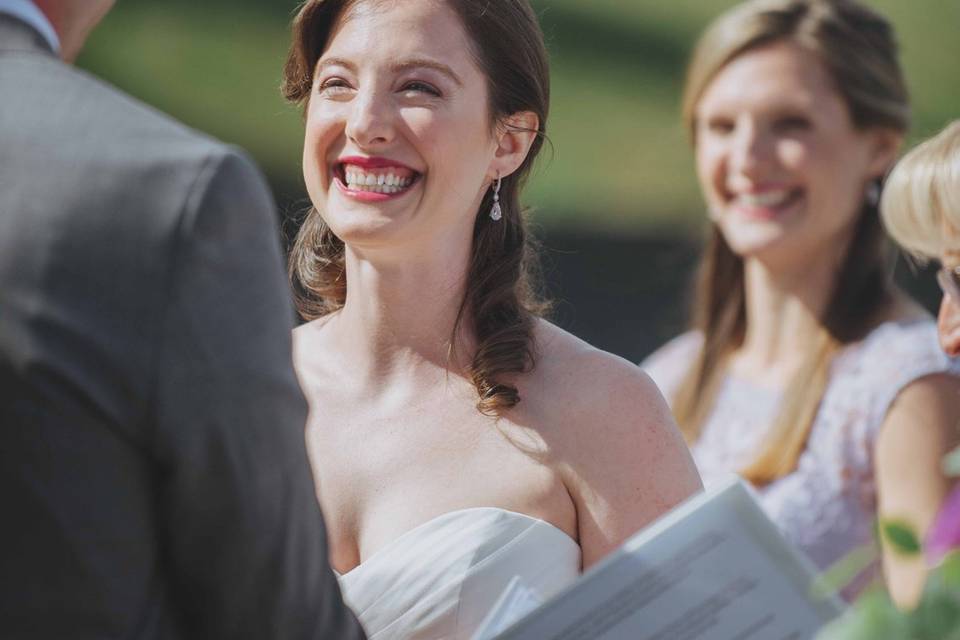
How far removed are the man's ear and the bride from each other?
73.3 inches

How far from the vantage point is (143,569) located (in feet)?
5.62

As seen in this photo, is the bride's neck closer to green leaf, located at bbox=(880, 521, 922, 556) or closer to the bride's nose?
the bride's nose

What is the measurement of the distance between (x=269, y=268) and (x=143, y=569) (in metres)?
0.40

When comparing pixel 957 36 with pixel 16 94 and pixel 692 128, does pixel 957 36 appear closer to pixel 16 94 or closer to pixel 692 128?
pixel 692 128

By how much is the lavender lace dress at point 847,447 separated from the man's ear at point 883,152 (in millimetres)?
616

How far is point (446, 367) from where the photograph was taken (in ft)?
9.62

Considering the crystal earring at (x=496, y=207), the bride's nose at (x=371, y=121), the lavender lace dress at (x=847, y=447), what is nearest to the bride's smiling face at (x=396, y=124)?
the bride's nose at (x=371, y=121)

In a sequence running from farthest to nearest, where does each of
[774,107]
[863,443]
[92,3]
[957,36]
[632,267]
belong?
1. [957,36]
2. [632,267]
3. [774,107]
4. [863,443]
5. [92,3]

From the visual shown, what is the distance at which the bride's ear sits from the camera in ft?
9.86

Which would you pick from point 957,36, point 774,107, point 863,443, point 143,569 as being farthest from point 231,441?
point 957,36

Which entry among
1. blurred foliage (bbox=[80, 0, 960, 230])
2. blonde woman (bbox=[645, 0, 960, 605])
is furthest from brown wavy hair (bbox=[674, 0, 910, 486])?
blurred foliage (bbox=[80, 0, 960, 230])

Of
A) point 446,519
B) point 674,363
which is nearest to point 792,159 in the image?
point 674,363

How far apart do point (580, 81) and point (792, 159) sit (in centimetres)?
609

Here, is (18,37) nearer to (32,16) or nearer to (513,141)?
(32,16)
